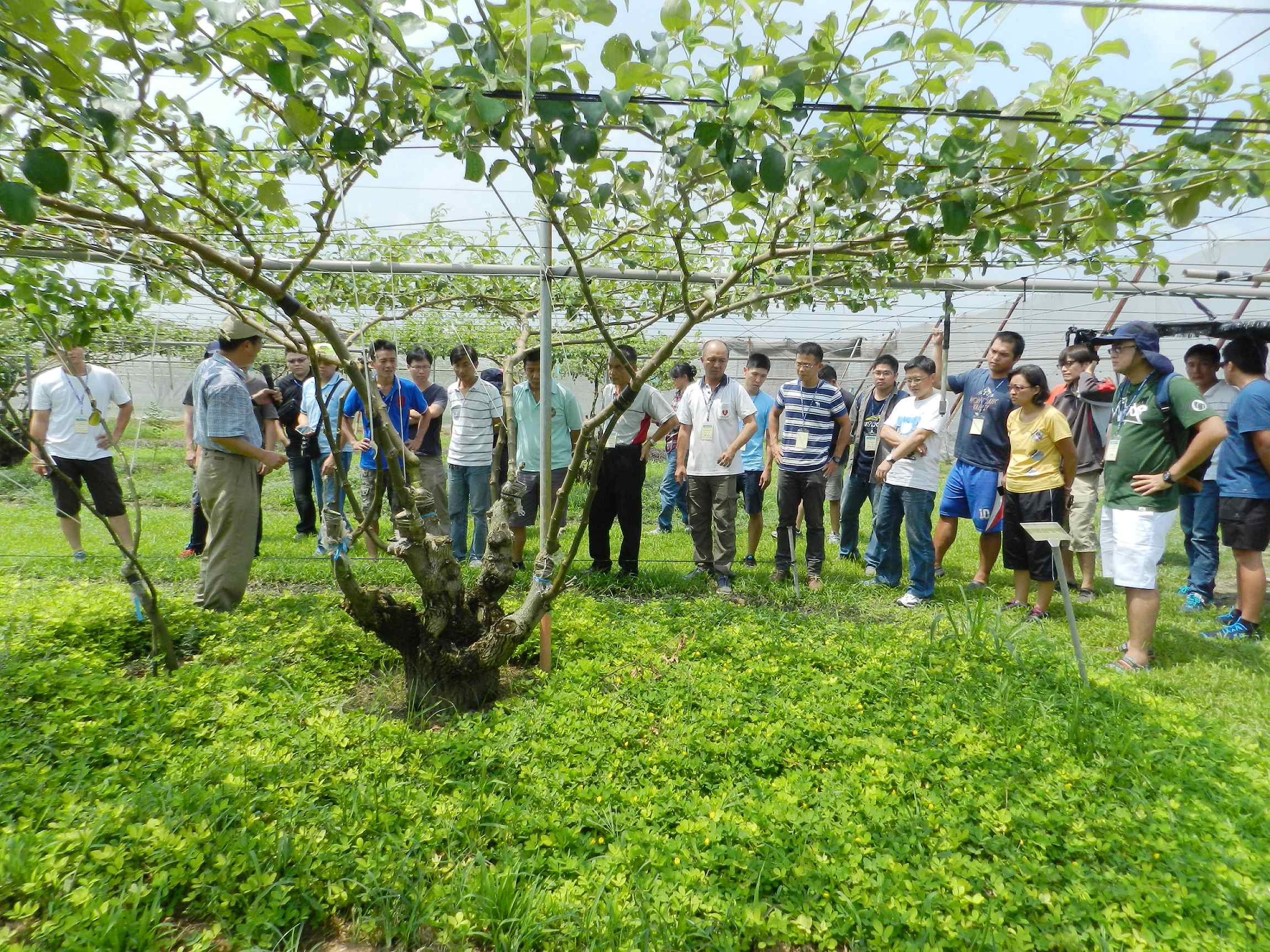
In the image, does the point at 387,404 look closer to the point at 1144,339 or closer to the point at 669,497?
the point at 669,497

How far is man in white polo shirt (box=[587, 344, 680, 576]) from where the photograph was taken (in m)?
5.52

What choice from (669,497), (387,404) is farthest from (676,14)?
(669,497)

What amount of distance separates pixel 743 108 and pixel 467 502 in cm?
493

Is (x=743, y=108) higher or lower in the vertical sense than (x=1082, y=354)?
higher

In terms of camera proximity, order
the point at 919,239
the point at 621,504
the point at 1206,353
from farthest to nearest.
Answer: the point at 621,504
the point at 1206,353
the point at 919,239

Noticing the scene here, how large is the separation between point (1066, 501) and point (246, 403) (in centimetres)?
543

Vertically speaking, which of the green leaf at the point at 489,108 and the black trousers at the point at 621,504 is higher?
the green leaf at the point at 489,108

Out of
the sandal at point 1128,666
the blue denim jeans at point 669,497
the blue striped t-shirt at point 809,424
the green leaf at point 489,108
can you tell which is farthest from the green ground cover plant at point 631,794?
the blue denim jeans at point 669,497

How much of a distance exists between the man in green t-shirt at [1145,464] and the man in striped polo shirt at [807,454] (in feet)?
6.78

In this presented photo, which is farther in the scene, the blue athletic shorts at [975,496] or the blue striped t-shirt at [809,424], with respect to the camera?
the blue striped t-shirt at [809,424]

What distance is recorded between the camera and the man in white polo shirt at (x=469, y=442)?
5949 millimetres

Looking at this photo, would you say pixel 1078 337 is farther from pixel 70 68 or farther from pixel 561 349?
pixel 561 349

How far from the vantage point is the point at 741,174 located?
202 centimetres

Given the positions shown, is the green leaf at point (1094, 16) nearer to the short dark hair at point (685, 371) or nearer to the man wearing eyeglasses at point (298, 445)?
the short dark hair at point (685, 371)
